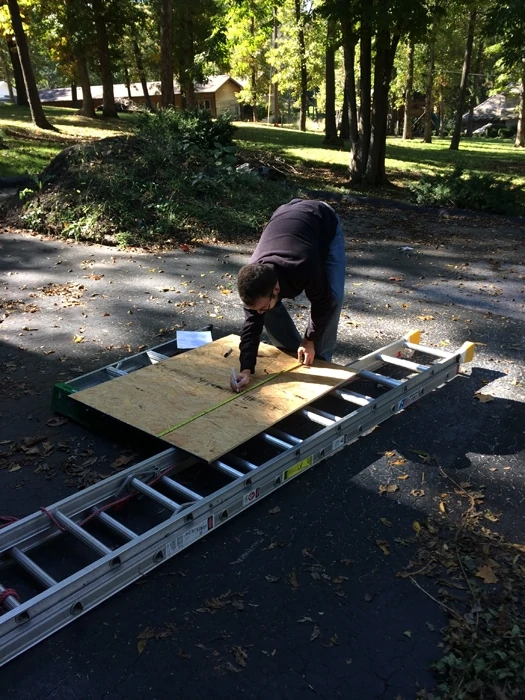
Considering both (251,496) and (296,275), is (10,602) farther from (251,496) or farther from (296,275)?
(296,275)

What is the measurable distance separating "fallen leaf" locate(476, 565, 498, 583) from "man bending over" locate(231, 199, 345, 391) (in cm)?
206

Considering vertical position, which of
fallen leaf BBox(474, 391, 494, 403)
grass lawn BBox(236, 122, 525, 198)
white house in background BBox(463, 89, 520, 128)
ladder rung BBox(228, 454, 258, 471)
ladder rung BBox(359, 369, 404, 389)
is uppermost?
white house in background BBox(463, 89, 520, 128)

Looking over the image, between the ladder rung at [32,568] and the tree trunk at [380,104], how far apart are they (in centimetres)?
1475

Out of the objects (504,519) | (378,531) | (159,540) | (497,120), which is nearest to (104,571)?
(159,540)

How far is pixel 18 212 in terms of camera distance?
1169 centimetres

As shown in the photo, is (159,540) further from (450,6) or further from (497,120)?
(497,120)

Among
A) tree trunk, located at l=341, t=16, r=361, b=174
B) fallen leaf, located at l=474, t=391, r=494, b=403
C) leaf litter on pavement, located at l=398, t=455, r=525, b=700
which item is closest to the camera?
leaf litter on pavement, located at l=398, t=455, r=525, b=700

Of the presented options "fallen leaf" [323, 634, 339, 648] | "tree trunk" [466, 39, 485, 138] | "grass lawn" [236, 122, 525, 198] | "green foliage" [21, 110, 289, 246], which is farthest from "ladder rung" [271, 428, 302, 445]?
"tree trunk" [466, 39, 485, 138]

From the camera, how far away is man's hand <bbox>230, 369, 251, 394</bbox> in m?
4.46

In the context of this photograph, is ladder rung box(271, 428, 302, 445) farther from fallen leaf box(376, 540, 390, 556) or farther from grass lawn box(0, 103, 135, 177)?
grass lawn box(0, 103, 135, 177)

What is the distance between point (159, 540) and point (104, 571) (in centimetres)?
34

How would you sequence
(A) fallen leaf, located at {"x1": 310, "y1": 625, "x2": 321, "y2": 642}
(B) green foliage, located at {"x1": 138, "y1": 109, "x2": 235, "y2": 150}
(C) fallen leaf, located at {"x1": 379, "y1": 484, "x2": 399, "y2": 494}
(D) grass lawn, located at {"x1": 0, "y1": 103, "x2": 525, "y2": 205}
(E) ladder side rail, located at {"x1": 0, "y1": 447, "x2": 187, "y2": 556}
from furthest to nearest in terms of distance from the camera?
(D) grass lawn, located at {"x1": 0, "y1": 103, "x2": 525, "y2": 205} < (B) green foliage, located at {"x1": 138, "y1": 109, "x2": 235, "y2": 150} < (C) fallen leaf, located at {"x1": 379, "y1": 484, "x2": 399, "y2": 494} < (E) ladder side rail, located at {"x1": 0, "y1": 447, "x2": 187, "y2": 556} < (A) fallen leaf, located at {"x1": 310, "y1": 625, "x2": 321, "y2": 642}

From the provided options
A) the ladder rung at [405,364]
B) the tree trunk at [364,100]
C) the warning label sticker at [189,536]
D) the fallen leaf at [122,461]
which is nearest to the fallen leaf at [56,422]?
the fallen leaf at [122,461]

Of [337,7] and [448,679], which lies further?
[337,7]
